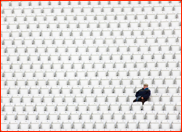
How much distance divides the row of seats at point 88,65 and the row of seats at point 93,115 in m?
1.06

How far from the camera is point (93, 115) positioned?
20.2ft

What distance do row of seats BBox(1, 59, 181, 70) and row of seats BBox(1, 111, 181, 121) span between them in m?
1.06

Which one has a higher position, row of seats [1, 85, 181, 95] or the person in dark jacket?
row of seats [1, 85, 181, 95]

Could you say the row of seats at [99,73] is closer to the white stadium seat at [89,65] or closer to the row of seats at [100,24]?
the white stadium seat at [89,65]

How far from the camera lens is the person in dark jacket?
627 centimetres

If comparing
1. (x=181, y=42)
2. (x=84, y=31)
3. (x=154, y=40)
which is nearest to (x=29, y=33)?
(x=84, y=31)

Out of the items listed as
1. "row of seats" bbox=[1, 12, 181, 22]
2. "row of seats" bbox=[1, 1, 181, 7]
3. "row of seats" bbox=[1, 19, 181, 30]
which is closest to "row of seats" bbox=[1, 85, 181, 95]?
"row of seats" bbox=[1, 19, 181, 30]

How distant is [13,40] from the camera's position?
7.47 metres

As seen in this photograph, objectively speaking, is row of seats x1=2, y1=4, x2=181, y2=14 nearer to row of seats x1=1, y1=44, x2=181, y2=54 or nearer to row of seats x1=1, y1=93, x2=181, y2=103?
row of seats x1=1, y1=44, x2=181, y2=54

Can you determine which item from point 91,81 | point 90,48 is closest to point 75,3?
point 90,48

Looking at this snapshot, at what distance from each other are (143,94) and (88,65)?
1.20 meters

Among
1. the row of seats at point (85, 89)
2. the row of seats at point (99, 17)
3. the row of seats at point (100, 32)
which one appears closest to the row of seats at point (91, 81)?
the row of seats at point (85, 89)

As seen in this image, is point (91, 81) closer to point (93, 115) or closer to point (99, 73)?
point (99, 73)

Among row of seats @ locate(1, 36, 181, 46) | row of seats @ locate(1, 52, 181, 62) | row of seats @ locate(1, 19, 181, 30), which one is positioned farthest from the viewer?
row of seats @ locate(1, 19, 181, 30)
